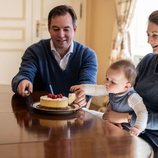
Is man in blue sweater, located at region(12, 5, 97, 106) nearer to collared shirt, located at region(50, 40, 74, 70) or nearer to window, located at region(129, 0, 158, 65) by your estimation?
collared shirt, located at region(50, 40, 74, 70)

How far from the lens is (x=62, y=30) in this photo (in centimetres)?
222

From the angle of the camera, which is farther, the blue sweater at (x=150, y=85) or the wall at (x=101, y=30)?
the wall at (x=101, y=30)

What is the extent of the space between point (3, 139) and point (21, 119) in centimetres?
27

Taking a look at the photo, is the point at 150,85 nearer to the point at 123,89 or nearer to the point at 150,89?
the point at 150,89

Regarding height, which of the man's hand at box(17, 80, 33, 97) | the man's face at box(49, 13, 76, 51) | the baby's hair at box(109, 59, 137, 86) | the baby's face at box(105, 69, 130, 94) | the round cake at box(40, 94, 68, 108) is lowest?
the man's hand at box(17, 80, 33, 97)

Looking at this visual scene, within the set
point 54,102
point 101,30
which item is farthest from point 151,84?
point 101,30

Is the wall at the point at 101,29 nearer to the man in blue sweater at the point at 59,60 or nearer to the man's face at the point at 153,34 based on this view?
the man in blue sweater at the point at 59,60

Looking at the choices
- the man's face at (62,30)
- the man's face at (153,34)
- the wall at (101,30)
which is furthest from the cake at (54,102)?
the wall at (101,30)

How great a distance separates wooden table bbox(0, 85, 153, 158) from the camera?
3.20 feet

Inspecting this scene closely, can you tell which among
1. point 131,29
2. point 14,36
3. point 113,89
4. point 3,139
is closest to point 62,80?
point 113,89

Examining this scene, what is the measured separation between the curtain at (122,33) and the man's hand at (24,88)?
2.05 m

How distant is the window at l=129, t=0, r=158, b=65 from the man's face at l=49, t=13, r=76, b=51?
5.29 feet

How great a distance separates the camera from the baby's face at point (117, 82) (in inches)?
64.1

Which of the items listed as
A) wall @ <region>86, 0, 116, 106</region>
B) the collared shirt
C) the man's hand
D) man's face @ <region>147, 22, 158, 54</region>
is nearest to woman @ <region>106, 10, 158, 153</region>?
man's face @ <region>147, 22, 158, 54</region>
